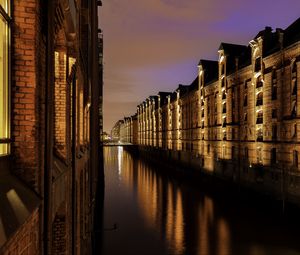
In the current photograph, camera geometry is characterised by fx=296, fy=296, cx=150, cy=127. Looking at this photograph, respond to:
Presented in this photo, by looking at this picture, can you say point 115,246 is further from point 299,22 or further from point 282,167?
point 299,22

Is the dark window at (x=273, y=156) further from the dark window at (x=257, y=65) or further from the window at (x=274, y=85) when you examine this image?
the dark window at (x=257, y=65)

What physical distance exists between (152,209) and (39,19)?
93.9ft

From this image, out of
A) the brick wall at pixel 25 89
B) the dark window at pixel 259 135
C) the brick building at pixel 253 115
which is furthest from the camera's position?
the dark window at pixel 259 135

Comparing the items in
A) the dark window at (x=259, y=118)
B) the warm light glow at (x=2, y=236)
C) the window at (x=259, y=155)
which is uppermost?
the dark window at (x=259, y=118)

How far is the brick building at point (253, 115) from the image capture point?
2711 centimetres

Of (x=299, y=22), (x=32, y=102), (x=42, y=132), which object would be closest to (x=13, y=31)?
(x=32, y=102)

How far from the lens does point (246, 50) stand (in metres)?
40.9

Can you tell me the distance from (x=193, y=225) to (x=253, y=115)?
15.2 metres

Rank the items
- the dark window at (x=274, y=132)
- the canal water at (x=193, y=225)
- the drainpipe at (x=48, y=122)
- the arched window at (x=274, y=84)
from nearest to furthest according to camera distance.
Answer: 1. the drainpipe at (x=48, y=122)
2. the canal water at (x=193, y=225)
3. the dark window at (x=274, y=132)
4. the arched window at (x=274, y=84)

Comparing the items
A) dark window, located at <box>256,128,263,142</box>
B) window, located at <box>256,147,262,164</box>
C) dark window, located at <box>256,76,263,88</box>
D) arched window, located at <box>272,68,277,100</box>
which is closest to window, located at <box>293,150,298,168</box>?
dark window, located at <box>256,128,263,142</box>

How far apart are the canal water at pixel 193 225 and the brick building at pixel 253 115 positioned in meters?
3.70

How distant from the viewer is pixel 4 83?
3213 millimetres

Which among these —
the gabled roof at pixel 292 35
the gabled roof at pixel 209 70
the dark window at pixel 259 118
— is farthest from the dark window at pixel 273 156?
the gabled roof at pixel 209 70

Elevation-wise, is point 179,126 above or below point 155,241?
above
